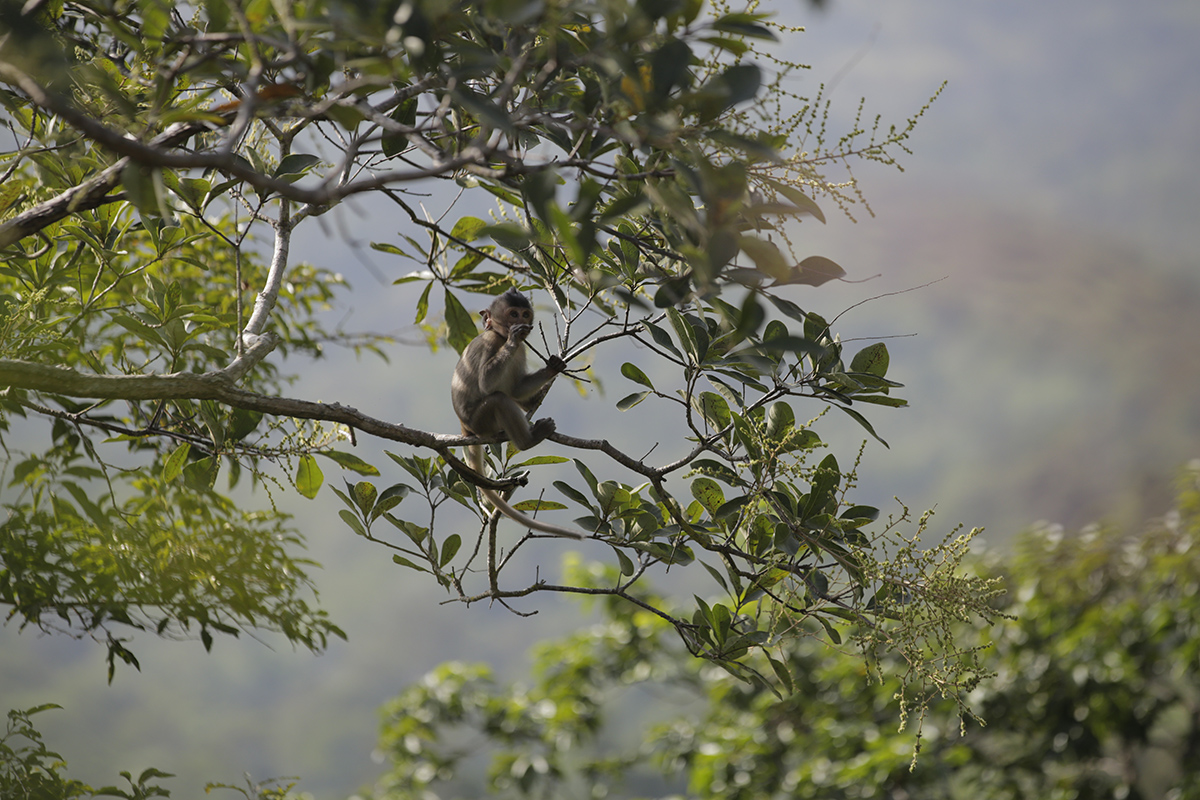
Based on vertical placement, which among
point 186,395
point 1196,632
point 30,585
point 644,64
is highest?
point 1196,632

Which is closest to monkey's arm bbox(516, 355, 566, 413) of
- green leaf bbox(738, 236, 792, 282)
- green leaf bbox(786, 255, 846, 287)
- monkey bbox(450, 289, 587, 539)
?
monkey bbox(450, 289, 587, 539)

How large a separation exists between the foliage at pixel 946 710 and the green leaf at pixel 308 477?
2204 mm

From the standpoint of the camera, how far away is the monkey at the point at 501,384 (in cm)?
221

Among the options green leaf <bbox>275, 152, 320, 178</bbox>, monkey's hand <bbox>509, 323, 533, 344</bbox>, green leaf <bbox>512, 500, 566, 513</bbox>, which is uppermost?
monkey's hand <bbox>509, 323, 533, 344</bbox>

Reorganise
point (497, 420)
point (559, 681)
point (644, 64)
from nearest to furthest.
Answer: point (644, 64), point (497, 420), point (559, 681)

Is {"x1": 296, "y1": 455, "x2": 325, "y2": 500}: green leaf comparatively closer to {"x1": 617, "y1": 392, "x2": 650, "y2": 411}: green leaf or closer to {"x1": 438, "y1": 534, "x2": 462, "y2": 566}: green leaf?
{"x1": 438, "y1": 534, "x2": 462, "y2": 566}: green leaf

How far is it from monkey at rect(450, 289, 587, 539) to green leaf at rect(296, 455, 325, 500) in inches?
20.5

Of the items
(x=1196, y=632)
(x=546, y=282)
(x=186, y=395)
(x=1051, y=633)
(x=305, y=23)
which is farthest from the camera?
(x=1051, y=633)

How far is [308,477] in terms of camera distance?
5.95 ft

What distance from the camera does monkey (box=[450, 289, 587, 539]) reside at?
7.25 feet

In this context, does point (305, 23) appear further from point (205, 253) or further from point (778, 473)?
point (205, 253)

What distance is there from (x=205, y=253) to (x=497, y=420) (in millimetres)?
1025

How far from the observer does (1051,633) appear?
4238 mm

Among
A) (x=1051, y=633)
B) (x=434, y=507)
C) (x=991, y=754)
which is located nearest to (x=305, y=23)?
Answer: (x=434, y=507)
